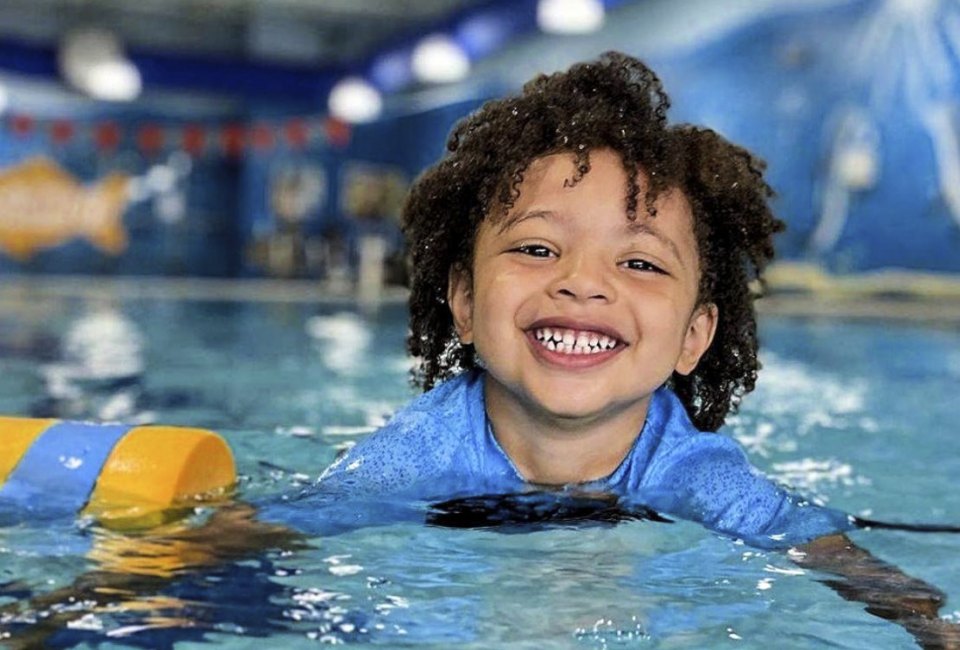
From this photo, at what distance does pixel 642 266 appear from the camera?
213 centimetres

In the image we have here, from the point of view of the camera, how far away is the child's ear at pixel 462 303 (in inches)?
92.6

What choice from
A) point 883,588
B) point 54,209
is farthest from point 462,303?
point 54,209

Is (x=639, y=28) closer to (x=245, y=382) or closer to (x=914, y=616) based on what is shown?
(x=245, y=382)

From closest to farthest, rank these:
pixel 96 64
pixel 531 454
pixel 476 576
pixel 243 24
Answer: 1. pixel 476 576
2. pixel 531 454
3. pixel 96 64
4. pixel 243 24

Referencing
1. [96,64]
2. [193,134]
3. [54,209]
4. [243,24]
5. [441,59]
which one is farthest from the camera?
[193,134]

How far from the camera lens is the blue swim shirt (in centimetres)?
217

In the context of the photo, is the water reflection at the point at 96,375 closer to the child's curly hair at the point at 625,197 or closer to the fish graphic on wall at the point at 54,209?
the child's curly hair at the point at 625,197

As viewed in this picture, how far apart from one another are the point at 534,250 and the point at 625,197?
18 cm

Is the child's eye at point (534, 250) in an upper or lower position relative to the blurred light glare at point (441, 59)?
lower

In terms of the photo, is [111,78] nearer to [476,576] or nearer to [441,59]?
[441,59]

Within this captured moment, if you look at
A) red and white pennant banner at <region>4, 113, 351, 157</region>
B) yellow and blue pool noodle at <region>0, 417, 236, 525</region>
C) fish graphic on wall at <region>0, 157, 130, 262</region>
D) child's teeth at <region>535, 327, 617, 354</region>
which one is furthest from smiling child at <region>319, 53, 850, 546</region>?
fish graphic on wall at <region>0, 157, 130, 262</region>

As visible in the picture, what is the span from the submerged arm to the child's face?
0.41 metres

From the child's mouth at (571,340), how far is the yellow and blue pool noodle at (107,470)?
0.79 m

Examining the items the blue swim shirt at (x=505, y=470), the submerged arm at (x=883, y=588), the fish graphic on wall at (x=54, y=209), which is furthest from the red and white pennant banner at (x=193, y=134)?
the submerged arm at (x=883, y=588)
